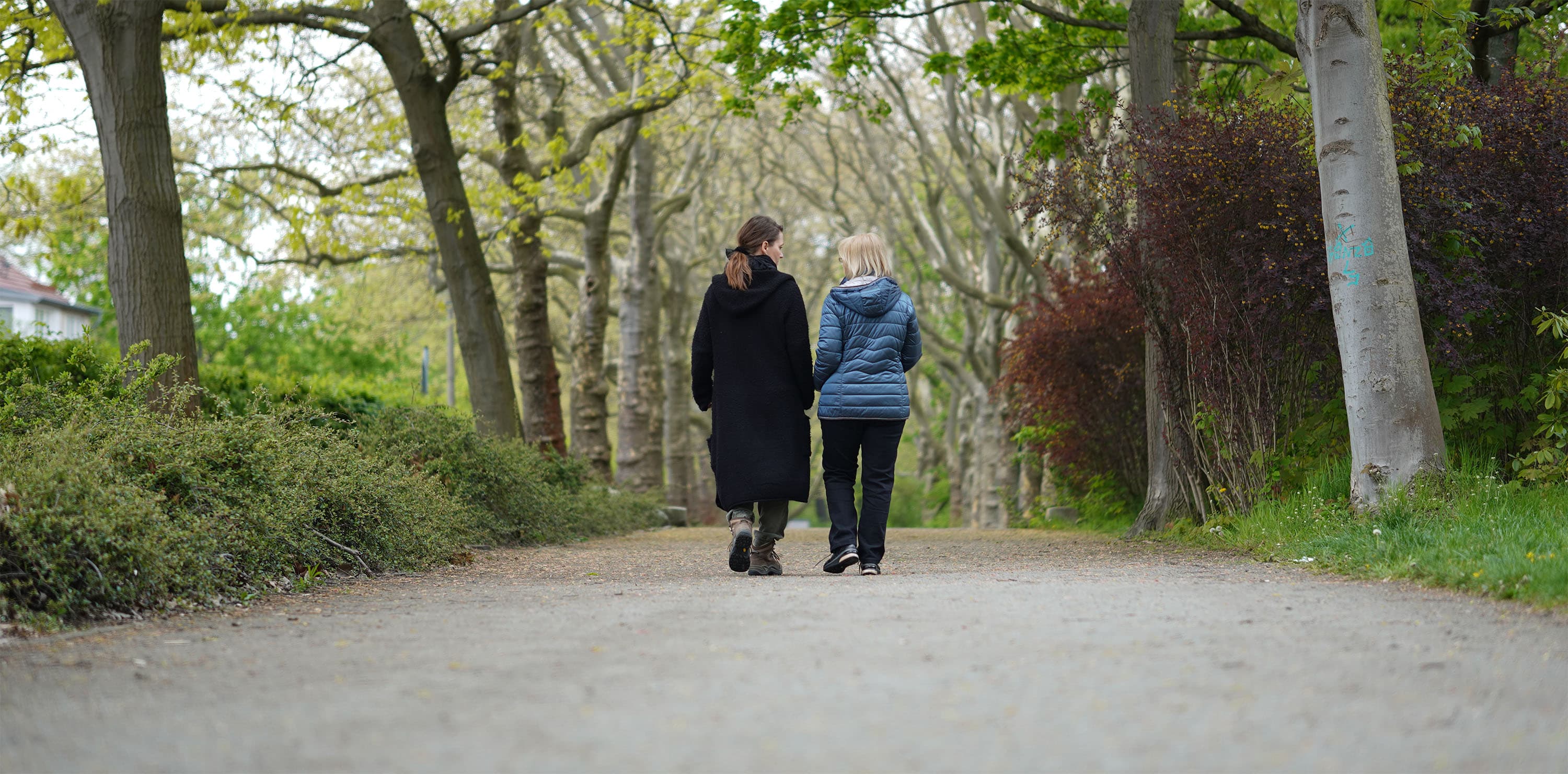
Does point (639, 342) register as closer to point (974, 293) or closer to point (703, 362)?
point (974, 293)

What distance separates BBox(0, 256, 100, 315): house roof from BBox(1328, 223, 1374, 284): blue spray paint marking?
47.7 metres

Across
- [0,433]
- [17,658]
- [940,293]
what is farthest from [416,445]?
[940,293]

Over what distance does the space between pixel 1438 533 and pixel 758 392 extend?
3.82 m

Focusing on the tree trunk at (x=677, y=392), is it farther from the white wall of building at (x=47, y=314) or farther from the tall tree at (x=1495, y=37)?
the white wall of building at (x=47, y=314)

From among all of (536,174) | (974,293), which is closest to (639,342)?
(536,174)

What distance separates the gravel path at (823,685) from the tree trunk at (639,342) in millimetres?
16136

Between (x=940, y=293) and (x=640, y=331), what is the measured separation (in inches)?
548

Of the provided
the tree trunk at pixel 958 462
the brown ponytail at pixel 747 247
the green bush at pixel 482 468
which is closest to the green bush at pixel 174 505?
the green bush at pixel 482 468

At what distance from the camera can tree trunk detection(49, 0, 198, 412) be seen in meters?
10.0

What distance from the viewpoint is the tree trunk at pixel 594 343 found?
1967cm

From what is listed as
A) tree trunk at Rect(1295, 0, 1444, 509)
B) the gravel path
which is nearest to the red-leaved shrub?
tree trunk at Rect(1295, 0, 1444, 509)

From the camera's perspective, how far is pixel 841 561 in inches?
299

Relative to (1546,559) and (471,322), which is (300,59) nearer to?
(471,322)

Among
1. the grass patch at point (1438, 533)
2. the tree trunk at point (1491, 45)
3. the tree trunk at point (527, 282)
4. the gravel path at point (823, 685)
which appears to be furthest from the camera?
the tree trunk at point (527, 282)
